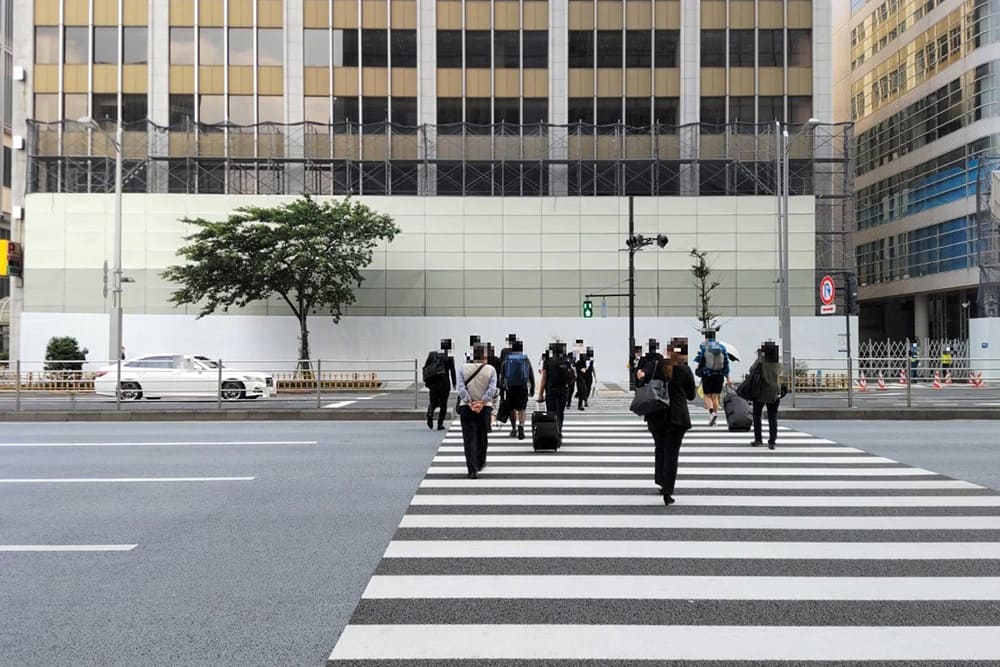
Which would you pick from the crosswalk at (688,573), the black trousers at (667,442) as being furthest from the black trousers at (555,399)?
the black trousers at (667,442)

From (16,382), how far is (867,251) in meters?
53.2

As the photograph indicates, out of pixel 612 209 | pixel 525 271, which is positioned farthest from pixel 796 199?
pixel 525 271

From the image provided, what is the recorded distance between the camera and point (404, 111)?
132 feet

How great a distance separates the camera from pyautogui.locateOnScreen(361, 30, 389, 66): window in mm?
40188


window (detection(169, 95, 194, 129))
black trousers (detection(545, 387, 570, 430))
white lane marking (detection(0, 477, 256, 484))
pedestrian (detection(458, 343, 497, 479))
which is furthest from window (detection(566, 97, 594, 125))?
white lane marking (detection(0, 477, 256, 484))

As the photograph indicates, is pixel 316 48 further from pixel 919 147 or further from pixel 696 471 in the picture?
pixel 919 147

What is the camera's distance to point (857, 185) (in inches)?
2354

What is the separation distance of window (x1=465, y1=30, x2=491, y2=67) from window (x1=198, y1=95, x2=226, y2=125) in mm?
11460

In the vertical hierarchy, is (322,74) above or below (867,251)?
above

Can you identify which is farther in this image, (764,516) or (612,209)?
(612,209)

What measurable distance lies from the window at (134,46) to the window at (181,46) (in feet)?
3.95

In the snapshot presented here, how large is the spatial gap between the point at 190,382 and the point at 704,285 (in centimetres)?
2295

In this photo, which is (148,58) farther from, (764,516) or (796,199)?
(764,516)

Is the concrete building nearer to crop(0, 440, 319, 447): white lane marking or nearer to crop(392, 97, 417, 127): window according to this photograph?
crop(392, 97, 417, 127): window
